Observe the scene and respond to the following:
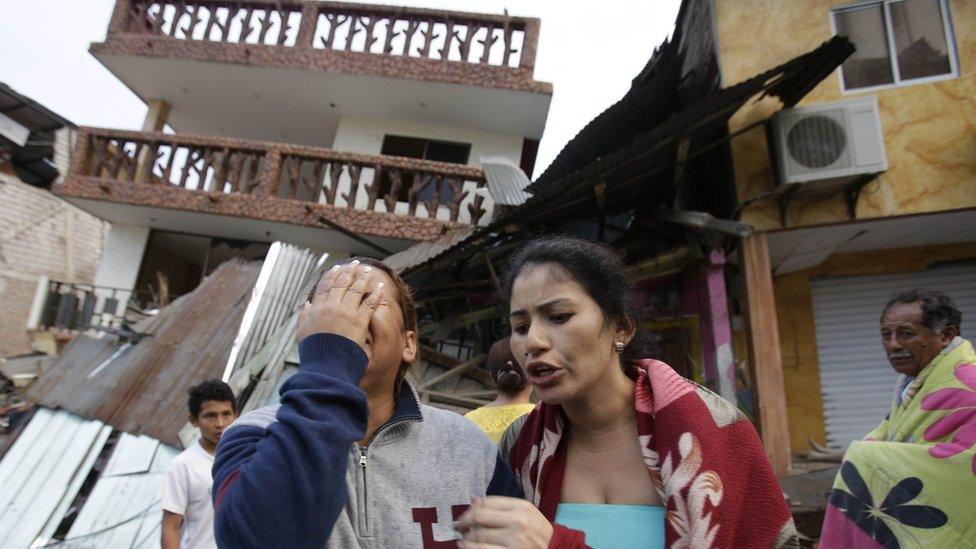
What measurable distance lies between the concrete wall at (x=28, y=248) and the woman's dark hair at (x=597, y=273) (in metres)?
15.3

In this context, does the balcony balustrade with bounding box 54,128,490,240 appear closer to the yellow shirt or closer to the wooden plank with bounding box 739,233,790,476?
the wooden plank with bounding box 739,233,790,476

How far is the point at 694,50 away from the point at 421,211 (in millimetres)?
4935

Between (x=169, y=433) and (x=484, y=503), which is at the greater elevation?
(x=484, y=503)

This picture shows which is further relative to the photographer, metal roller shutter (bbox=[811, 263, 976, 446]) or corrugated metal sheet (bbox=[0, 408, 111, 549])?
metal roller shutter (bbox=[811, 263, 976, 446])

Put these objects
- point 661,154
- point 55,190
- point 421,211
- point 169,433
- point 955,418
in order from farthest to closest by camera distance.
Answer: point 421,211, point 55,190, point 661,154, point 169,433, point 955,418

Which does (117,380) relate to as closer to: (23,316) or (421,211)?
(421,211)

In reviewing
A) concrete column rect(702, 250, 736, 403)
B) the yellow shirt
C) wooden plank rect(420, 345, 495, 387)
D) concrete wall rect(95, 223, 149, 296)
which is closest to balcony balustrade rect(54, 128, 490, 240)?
concrete wall rect(95, 223, 149, 296)

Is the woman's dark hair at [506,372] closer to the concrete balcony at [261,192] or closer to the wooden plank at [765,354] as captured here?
the wooden plank at [765,354]

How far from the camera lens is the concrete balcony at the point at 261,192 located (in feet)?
27.0

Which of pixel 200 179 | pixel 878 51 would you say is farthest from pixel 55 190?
pixel 878 51

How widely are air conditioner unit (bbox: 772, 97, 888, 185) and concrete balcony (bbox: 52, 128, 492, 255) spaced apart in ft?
13.0

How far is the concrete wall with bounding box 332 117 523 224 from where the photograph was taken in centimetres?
1040

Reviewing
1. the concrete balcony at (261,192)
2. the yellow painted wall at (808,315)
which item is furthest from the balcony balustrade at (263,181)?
the yellow painted wall at (808,315)

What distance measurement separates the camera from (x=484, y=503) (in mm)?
922
